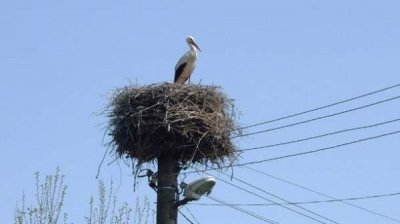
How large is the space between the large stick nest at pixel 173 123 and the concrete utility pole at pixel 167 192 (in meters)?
0.29

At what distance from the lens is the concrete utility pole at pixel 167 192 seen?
29.1 feet

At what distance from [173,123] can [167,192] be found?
3.77 feet

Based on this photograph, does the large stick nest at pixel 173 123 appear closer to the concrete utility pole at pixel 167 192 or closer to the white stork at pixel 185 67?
the concrete utility pole at pixel 167 192

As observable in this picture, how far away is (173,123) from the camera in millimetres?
10031

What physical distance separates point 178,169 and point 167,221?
0.85 m

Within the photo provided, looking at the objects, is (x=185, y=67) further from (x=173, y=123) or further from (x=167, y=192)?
(x=167, y=192)

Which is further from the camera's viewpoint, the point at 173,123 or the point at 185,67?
the point at 185,67

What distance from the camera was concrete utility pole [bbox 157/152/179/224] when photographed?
8883 mm

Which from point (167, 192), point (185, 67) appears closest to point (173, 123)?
point (167, 192)

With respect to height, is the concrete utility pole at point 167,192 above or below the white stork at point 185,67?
below

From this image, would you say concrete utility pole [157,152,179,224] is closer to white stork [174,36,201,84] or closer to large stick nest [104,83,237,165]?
large stick nest [104,83,237,165]

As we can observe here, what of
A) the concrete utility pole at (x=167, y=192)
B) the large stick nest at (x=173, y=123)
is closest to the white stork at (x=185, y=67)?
the large stick nest at (x=173, y=123)

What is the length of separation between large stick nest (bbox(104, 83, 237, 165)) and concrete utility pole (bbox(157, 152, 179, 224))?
29 centimetres

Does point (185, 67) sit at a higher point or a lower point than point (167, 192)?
higher
